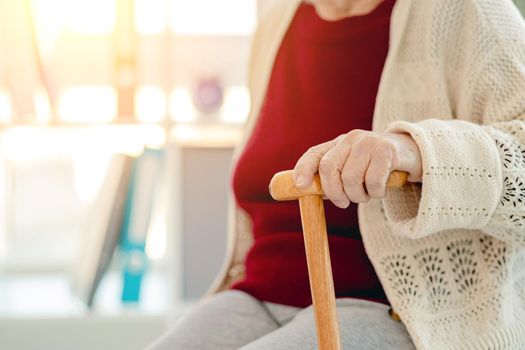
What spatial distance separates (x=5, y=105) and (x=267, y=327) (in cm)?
117

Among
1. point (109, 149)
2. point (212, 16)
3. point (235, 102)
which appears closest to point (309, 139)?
point (235, 102)

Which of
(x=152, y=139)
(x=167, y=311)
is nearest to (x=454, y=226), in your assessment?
(x=167, y=311)

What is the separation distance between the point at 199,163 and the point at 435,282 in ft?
3.37

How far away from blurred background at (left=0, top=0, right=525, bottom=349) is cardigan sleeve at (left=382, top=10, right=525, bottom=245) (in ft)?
3.30

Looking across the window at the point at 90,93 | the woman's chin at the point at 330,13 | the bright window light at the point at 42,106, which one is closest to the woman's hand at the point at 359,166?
the woman's chin at the point at 330,13

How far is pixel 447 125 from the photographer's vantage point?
814 mm

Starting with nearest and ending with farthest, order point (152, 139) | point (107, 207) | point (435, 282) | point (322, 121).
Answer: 1. point (435, 282)
2. point (322, 121)
3. point (107, 207)
4. point (152, 139)

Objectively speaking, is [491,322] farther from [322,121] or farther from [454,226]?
[322,121]

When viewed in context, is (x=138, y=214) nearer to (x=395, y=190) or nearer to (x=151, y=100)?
(x=151, y=100)

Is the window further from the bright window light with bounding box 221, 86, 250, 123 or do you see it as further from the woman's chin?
the woman's chin

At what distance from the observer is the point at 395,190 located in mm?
881

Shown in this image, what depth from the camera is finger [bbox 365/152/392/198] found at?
2.41ft

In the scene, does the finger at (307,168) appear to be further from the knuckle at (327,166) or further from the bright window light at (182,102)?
the bright window light at (182,102)

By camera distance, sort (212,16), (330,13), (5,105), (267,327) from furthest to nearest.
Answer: (212,16) < (5,105) < (330,13) < (267,327)
